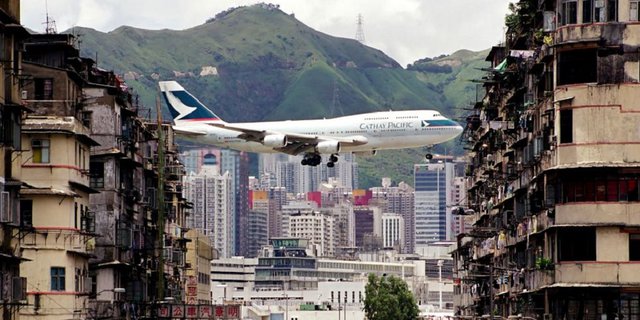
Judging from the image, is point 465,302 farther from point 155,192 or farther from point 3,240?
point 3,240

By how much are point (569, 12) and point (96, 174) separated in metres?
37.8

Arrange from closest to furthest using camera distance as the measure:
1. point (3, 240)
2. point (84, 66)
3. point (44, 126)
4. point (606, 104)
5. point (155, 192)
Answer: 1. point (3, 240)
2. point (606, 104)
3. point (44, 126)
4. point (84, 66)
5. point (155, 192)

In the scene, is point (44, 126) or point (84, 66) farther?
point (84, 66)

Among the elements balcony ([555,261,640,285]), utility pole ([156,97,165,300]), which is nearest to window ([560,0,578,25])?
balcony ([555,261,640,285])

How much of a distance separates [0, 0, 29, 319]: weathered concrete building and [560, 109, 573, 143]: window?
24.7 metres

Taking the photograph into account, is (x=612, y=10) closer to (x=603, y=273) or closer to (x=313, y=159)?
(x=603, y=273)

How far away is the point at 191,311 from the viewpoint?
4929 inches

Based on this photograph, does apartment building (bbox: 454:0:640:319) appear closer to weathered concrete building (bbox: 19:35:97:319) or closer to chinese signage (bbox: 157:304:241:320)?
weathered concrete building (bbox: 19:35:97:319)

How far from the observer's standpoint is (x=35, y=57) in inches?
4075

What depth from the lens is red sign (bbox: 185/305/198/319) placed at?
4897 inches

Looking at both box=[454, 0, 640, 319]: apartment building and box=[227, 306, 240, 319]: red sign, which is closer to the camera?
box=[454, 0, 640, 319]: apartment building

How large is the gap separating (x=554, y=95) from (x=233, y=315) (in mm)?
53056

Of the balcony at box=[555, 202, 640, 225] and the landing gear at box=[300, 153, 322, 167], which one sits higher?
the landing gear at box=[300, 153, 322, 167]

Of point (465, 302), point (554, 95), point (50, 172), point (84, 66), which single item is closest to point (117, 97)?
point (84, 66)
